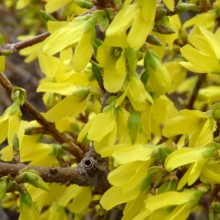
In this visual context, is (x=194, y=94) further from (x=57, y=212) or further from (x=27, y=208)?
(x=27, y=208)

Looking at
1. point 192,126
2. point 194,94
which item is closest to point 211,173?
point 192,126

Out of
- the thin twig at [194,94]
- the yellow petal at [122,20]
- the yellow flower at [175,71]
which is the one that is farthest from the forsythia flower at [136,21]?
the thin twig at [194,94]

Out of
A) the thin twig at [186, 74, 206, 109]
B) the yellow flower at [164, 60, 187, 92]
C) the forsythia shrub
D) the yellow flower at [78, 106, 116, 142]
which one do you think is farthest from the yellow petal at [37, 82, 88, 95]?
the thin twig at [186, 74, 206, 109]

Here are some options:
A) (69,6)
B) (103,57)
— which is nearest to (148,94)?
(103,57)

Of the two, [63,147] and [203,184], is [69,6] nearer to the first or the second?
[63,147]

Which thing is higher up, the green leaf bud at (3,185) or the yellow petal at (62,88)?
the yellow petal at (62,88)

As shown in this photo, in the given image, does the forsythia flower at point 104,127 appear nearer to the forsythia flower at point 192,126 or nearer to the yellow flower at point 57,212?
the forsythia flower at point 192,126

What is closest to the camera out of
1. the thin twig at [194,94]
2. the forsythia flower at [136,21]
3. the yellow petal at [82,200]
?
the forsythia flower at [136,21]

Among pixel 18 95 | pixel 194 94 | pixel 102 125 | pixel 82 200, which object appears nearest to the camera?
pixel 102 125

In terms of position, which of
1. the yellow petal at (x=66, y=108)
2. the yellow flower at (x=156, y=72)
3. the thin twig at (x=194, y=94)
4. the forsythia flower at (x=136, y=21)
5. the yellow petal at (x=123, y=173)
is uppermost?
the forsythia flower at (x=136, y=21)
